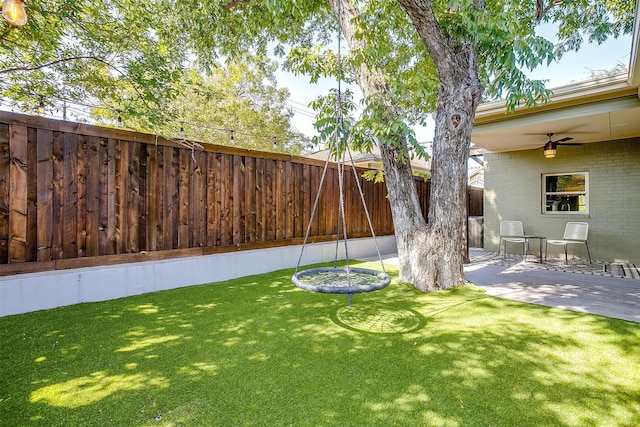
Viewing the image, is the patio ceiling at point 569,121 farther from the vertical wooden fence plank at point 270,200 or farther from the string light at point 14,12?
the string light at point 14,12

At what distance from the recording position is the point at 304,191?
20.2 ft

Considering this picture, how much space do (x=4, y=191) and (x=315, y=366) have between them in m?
3.56

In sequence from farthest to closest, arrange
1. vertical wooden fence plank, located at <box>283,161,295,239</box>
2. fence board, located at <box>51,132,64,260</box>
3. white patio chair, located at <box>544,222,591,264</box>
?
1. white patio chair, located at <box>544,222,591,264</box>
2. vertical wooden fence plank, located at <box>283,161,295,239</box>
3. fence board, located at <box>51,132,64,260</box>

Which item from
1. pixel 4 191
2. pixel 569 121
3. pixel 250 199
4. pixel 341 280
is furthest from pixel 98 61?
pixel 569 121

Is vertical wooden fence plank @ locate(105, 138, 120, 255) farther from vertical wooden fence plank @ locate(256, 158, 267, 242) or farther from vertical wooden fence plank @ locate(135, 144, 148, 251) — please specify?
vertical wooden fence plank @ locate(256, 158, 267, 242)

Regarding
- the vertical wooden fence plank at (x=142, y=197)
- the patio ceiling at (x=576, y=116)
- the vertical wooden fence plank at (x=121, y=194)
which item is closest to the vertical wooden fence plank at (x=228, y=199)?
the vertical wooden fence plank at (x=142, y=197)

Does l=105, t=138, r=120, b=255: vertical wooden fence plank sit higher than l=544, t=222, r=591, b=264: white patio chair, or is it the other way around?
l=105, t=138, r=120, b=255: vertical wooden fence plank

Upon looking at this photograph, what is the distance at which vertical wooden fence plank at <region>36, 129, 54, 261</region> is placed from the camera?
3357mm

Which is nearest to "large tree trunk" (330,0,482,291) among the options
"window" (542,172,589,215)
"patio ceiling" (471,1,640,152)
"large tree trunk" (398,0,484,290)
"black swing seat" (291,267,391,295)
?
"large tree trunk" (398,0,484,290)

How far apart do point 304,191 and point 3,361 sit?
15.2 feet

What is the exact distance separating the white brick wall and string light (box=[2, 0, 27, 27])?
889 cm

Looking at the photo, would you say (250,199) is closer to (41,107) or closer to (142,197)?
(142,197)

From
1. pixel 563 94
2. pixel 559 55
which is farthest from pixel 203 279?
pixel 559 55

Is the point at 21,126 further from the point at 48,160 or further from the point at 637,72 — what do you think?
the point at 637,72
